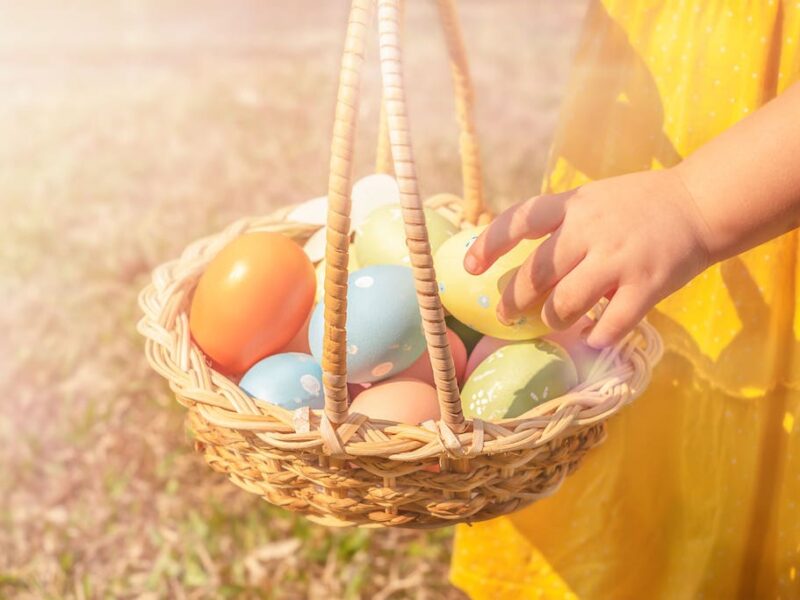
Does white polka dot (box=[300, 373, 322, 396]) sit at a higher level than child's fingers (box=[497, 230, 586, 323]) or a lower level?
lower

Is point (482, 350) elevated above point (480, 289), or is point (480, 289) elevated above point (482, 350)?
point (480, 289)

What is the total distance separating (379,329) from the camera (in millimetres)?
1219

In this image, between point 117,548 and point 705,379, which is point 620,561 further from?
point 117,548

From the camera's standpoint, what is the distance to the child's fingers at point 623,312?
3.26 ft

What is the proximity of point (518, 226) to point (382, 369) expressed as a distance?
319 millimetres

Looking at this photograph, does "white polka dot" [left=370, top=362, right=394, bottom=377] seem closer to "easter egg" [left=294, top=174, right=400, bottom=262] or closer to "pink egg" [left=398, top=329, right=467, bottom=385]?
"pink egg" [left=398, top=329, right=467, bottom=385]

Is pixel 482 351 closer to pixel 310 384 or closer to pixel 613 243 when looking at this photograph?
pixel 310 384

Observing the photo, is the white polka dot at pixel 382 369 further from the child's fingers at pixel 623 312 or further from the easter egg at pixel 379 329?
the child's fingers at pixel 623 312

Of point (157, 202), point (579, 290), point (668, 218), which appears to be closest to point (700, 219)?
point (668, 218)

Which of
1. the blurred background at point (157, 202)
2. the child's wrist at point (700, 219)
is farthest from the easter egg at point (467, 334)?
the blurred background at point (157, 202)

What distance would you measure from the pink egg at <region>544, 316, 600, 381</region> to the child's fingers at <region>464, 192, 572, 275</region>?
0.27 meters

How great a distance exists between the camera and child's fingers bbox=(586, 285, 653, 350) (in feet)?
3.26

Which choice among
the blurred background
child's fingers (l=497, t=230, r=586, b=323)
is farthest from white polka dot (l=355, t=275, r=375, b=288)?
the blurred background

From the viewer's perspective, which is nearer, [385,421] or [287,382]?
[385,421]
